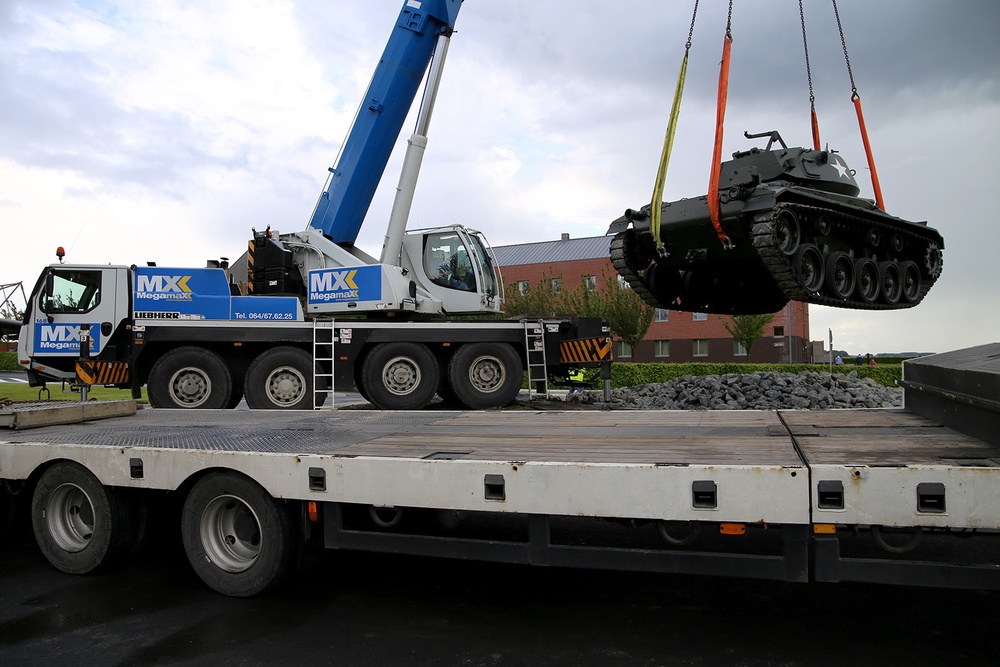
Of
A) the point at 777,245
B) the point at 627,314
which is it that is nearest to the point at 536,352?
the point at 777,245

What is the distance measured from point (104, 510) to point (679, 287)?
8319 millimetres

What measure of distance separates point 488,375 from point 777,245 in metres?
4.97

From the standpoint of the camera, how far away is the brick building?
44.9 metres

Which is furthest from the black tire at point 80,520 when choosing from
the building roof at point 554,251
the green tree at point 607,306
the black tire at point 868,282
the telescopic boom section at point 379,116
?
the building roof at point 554,251

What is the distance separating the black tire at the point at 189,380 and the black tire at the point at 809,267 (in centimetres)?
823

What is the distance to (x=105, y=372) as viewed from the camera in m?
12.0

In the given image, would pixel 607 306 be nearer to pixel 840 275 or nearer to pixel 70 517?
pixel 840 275

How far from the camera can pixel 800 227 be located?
386 inches

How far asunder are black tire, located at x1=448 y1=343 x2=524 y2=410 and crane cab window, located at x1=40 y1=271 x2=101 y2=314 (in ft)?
18.7

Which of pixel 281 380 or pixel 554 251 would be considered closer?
pixel 281 380

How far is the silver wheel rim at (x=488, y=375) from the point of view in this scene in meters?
12.2

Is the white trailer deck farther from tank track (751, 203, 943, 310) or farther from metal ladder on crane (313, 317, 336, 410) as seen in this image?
metal ladder on crane (313, 317, 336, 410)

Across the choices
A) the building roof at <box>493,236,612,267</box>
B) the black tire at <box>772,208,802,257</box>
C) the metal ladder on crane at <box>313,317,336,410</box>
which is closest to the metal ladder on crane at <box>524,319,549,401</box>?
the metal ladder on crane at <box>313,317,336,410</box>

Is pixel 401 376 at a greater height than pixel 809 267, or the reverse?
pixel 809 267
